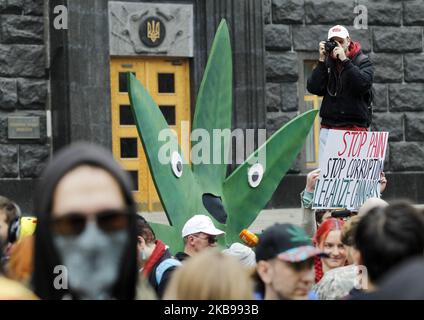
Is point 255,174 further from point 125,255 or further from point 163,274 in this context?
point 125,255

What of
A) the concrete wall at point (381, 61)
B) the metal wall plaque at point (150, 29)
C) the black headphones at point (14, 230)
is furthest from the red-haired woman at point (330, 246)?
the concrete wall at point (381, 61)

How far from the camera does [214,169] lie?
8.76 meters

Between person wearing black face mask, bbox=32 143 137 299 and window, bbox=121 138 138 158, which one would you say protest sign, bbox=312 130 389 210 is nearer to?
window, bbox=121 138 138 158

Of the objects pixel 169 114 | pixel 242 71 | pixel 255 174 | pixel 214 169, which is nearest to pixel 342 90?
pixel 255 174

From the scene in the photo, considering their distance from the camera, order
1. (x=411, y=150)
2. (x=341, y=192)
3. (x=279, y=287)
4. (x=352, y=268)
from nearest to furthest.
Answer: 1. (x=279, y=287)
2. (x=352, y=268)
3. (x=341, y=192)
4. (x=411, y=150)

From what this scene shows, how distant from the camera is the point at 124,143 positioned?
12.9 m

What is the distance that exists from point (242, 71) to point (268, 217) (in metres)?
1.69

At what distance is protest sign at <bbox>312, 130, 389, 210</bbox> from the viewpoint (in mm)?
8094

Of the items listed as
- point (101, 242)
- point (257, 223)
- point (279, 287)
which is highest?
point (101, 242)

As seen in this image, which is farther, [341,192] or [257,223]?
[257,223]

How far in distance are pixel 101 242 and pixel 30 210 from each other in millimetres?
9859

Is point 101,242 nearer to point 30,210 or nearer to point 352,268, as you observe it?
point 352,268

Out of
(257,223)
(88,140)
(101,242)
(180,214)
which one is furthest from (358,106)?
(101,242)

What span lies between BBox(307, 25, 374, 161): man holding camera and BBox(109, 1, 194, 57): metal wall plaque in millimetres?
4320
